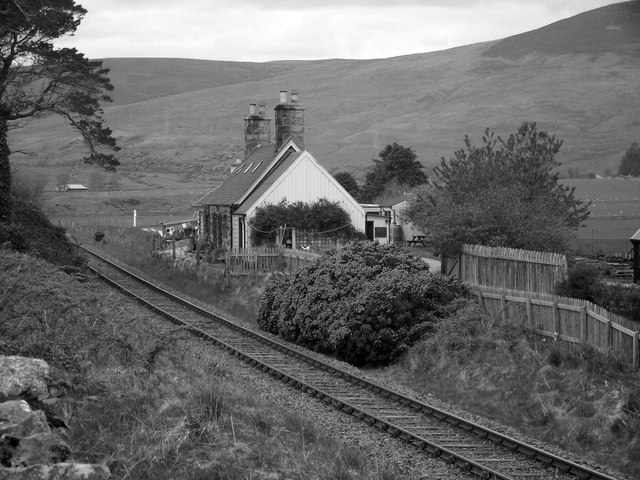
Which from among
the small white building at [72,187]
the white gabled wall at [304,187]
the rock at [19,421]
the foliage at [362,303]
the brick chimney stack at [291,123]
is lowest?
the foliage at [362,303]

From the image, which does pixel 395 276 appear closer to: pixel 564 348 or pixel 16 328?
pixel 564 348

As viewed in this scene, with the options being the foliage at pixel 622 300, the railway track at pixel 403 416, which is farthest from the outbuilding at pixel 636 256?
the railway track at pixel 403 416

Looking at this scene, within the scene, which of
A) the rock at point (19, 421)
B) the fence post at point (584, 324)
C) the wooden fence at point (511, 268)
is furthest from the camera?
the wooden fence at point (511, 268)

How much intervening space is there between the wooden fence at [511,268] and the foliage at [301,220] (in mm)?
18514

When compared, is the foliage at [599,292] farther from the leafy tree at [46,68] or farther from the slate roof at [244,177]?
the slate roof at [244,177]

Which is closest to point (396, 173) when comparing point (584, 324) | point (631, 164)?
point (631, 164)

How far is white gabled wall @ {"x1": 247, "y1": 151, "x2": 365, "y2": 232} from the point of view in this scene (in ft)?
149

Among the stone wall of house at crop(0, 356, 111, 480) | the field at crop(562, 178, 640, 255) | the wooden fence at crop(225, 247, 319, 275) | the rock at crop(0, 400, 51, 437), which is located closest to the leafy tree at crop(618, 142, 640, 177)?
the field at crop(562, 178, 640, 255)

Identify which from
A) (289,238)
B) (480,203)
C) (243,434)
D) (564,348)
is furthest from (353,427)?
(289,238)

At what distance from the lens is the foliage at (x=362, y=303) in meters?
23.0

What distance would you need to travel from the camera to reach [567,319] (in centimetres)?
1969

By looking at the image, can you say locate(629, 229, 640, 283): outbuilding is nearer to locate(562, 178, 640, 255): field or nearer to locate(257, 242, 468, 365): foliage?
locate(257, 242, 468, 365): foliage

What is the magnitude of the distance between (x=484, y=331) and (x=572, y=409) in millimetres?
5103

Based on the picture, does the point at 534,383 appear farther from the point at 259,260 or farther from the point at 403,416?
the point at 259,260
